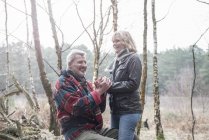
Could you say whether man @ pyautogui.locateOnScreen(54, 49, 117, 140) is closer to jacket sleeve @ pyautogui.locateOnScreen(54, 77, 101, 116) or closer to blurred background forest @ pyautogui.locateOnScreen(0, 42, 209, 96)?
jacket sleeve @ pyautogui.locateOnScreen(54, 77, 101, 116)

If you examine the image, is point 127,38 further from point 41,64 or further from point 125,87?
point 41,64

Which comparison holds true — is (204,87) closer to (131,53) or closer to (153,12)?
(153,12)

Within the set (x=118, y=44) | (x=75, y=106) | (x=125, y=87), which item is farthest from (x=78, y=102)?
(x=118, y=44)

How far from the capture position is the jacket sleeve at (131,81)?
3842 mm

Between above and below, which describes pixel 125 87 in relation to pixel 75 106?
above

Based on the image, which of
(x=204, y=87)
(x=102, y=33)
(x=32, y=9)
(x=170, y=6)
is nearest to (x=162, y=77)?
(x=204, y=87)


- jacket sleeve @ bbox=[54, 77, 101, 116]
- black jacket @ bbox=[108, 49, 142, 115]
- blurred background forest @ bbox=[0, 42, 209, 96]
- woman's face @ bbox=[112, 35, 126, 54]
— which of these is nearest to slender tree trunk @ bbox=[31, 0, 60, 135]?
woman's face @ bbox=[112, 35, 126, 54]

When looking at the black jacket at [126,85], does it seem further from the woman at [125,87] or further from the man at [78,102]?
the man at [78,102]

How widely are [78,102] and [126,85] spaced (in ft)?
2.12

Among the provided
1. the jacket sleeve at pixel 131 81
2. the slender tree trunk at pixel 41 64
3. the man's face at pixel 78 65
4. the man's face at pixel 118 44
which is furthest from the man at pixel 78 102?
the slender tree trunk at pixel 41 64

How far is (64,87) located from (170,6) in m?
8.47

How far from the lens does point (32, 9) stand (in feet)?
15.8

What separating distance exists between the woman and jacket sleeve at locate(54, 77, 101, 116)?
1.29ft

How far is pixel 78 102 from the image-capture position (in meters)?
3.46
